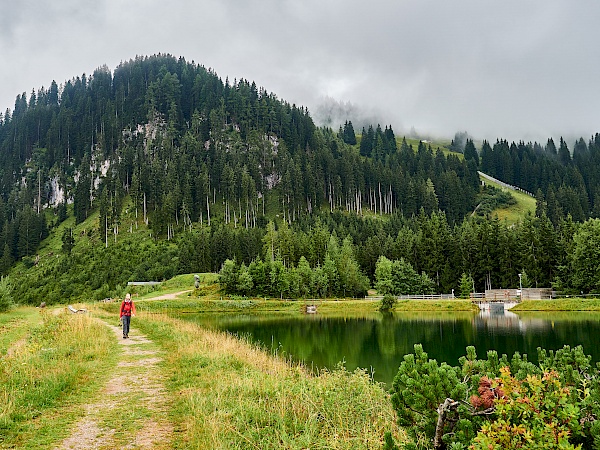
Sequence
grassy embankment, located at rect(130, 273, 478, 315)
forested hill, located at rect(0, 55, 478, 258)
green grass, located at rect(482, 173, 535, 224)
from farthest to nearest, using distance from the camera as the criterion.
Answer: green grass, located at rect(482, 173, 535, 224)
forested hill, located at rect(0, 55, 478, 258)
grassy embankment, located at rect(130, 273, 478, 315)

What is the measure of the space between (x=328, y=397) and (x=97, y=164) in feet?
628

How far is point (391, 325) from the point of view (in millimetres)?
50594

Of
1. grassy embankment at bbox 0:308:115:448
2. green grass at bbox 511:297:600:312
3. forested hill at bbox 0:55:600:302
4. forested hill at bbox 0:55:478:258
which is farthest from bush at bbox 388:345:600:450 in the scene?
forested hill at bbox 0:55:478:258

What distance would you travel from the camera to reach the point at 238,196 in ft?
452

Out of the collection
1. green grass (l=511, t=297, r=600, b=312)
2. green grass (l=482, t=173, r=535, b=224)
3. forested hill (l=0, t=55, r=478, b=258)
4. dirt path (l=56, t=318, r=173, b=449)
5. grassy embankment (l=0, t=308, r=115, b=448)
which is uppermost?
forested hill (l=0, t=55, r=478, b=258)

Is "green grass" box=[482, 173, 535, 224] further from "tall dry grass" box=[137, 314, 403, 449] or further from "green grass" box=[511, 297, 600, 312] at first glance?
A: "tall dry grass" box=[137, 314, 403, 449]

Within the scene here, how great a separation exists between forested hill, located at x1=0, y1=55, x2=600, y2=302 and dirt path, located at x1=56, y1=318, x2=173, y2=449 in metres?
76.2

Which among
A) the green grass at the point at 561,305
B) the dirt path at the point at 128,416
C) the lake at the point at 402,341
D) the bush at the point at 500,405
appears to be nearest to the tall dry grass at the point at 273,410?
the dirt path at the point at 128,416

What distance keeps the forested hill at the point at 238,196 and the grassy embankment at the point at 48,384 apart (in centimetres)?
7291

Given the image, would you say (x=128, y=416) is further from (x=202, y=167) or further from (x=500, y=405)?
(x=202, y=167)

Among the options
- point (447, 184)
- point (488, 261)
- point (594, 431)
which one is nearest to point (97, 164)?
point (447, 184)

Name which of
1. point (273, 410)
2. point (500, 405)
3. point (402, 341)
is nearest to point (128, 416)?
point (273, 410)

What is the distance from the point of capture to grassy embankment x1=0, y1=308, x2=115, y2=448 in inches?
324

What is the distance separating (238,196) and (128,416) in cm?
13032
